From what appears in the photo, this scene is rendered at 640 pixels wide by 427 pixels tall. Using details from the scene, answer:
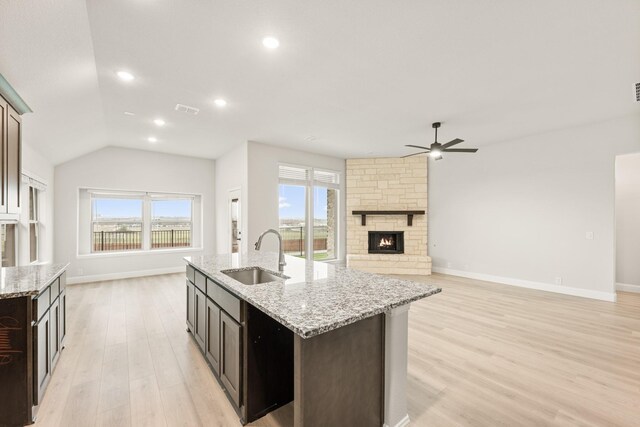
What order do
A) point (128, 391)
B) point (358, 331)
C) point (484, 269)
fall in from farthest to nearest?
point (484, 269) < point (128, 391) < point (358, 331)

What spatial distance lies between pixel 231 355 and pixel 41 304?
1.40 metres

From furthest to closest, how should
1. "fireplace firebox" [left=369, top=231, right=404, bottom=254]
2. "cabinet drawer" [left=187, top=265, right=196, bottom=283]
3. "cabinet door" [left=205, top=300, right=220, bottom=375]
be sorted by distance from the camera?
"fireplace firebox" [left=369, top=231, right=404, bottom=254], "cabinet drawer" [left=187, top=265, right=196, bottom=283], "cabinet door" [left=205, top=300, right=220, bottom=375]

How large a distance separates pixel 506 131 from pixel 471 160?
117cm

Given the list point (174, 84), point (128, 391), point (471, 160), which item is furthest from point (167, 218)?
point (471, 160)

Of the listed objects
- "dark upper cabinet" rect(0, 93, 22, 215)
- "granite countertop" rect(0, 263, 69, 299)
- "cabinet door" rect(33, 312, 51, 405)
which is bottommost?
"cabinet door" rect(33, 312, 51, 405)

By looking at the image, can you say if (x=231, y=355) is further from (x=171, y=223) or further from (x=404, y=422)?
(x=171, y=223)

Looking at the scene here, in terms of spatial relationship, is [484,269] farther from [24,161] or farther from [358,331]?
[24,161]

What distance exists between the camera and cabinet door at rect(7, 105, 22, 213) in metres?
2.33

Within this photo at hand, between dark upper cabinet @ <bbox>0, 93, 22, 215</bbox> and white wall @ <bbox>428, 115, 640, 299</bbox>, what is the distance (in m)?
6.15

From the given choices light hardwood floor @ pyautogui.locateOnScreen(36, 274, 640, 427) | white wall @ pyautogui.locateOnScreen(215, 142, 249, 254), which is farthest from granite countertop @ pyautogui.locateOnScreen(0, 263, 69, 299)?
white wall @ pyautogui.locateOnScreen(215, 142, 249, 254)

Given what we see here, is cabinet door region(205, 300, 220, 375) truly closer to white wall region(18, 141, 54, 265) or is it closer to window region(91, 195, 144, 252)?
white wall region(18, 141, 54, 265)

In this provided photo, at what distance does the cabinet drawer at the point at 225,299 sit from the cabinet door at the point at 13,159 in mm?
1814

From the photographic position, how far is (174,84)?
3.12 m

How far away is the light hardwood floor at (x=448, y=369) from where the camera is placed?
1940 millimetres
